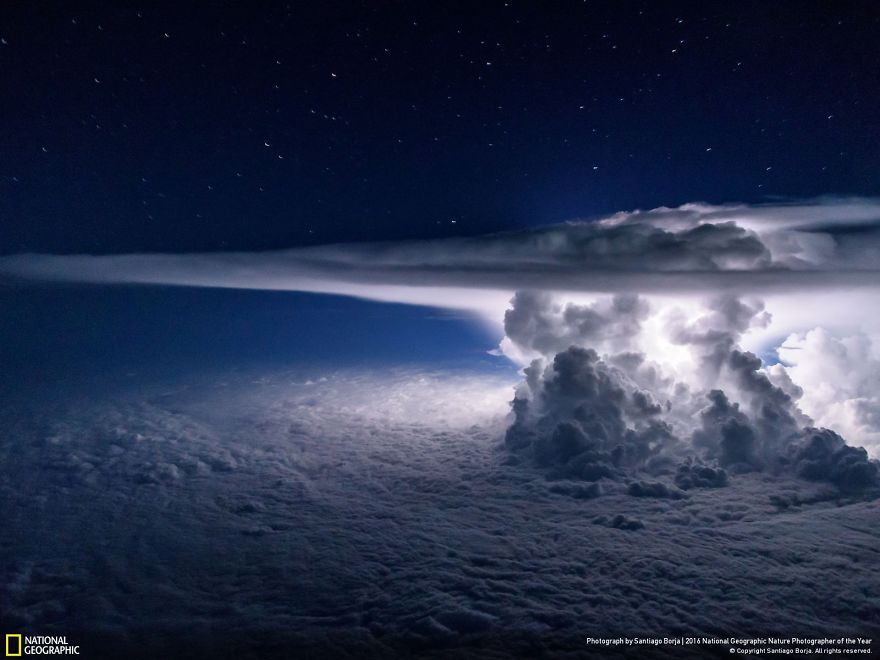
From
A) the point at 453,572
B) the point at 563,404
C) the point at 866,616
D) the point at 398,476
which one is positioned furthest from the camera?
the point at 563,404

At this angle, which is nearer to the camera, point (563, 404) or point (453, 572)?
point (453, 572)

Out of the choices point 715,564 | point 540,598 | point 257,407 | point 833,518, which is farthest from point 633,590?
point 257,407

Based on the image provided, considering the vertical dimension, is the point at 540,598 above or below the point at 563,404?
below

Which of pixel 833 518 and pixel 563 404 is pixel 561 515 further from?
pixel 833 518

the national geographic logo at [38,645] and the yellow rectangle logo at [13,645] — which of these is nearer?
the yellow rectangle logo at [13,645]

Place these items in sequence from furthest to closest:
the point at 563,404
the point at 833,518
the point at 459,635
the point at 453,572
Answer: the point at 563,404
the point at 833,518
the point at 453,572
the point at 459,635

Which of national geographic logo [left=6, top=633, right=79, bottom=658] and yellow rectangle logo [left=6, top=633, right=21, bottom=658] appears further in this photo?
national geographic logo [left=6, top=633, right=79, bottom=658]
